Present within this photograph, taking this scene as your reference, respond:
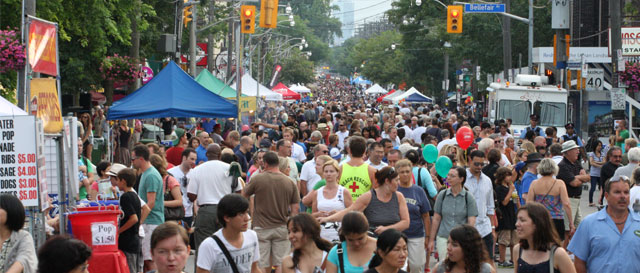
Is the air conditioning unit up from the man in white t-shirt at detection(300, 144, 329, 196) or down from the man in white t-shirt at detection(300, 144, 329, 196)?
up

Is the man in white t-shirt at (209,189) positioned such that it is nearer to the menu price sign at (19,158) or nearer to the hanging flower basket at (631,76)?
the menu price sign at (19,158)

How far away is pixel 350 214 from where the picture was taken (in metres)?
6.83

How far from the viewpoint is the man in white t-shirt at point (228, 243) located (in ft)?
22.5

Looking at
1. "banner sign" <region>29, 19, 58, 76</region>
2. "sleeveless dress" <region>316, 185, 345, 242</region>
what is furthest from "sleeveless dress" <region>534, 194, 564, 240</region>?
"banner sign" <region>29, 19, 58, 76</region>

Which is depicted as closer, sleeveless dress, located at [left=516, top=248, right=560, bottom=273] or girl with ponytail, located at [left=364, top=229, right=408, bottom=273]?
girl with ponytail, located at [left=364, top=229, right=408, bottom=273]

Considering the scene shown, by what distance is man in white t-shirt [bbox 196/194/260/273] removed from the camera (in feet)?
22.5

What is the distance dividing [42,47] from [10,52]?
22.3 feet

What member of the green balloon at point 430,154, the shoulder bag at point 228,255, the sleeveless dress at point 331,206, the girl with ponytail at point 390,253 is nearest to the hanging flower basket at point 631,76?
the green balloon at point 430,154

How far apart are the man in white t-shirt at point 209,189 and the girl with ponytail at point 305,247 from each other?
3865 mm

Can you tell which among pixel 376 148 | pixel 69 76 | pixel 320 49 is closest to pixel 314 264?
pixel 376 148

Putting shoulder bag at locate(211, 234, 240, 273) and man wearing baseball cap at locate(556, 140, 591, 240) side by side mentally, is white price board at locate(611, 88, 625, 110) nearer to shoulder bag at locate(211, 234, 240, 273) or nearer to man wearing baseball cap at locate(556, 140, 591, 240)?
man wearing baseball cap at locate(556, 140, 591, 240)

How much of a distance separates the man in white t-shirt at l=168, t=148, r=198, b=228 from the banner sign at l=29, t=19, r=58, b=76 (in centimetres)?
303

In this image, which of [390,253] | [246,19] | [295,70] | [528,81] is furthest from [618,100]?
[295,70]

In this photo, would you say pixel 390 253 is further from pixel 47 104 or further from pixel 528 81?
pixel 528 81
